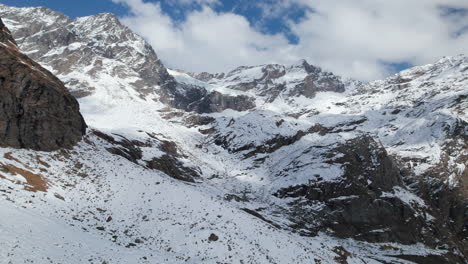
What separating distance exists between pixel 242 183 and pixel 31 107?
56.6 metres

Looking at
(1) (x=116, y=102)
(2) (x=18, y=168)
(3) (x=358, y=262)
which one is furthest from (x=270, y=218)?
(1) (x=116, y=102)

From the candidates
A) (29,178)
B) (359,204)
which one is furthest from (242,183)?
(29,178)

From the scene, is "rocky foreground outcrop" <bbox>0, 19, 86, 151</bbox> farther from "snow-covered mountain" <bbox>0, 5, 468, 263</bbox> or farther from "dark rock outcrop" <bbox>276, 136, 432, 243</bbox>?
"dark rock outcrop" <bbox>276, 136, 432, 243</bbox>

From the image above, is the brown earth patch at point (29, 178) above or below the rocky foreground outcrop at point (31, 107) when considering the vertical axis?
below

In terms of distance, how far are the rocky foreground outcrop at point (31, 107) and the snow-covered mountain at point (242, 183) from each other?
234 centimetres

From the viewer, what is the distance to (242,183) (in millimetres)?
94125

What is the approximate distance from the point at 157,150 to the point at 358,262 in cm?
6149

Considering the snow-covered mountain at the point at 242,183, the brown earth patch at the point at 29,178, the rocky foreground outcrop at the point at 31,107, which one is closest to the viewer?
the snow-covered mountain at the point at 242,183

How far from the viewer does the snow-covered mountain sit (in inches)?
1083

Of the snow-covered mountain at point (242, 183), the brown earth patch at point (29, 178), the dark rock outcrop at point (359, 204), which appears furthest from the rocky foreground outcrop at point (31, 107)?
the dark rock outcrop at point (359, 204)

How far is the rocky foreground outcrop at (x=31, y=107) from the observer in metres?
42.0

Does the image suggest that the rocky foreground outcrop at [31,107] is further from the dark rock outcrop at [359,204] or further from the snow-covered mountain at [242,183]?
the dark rock outcrop at [359,204]

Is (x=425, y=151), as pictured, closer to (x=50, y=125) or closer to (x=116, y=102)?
(x=50, y=125)

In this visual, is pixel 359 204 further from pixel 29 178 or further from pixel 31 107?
pixel 29 178
